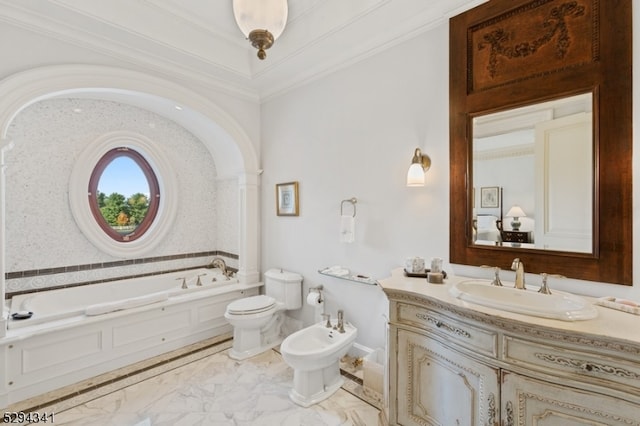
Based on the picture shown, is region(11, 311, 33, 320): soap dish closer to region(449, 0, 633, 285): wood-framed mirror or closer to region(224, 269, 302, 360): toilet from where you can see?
region(224, 269, 302, 360): toilet

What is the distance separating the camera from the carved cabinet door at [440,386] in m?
1.32

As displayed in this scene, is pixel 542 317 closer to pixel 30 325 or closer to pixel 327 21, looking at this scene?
pixel 327 21

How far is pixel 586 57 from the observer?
153 cm

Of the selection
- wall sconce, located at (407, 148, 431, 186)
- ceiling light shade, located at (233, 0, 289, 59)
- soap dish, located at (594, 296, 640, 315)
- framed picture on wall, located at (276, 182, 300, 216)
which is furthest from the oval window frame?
soap dish, located at (594, 296, 640, 315)

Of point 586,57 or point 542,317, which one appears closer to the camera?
point 542,317

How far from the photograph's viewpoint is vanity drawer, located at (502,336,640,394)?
3.37ft

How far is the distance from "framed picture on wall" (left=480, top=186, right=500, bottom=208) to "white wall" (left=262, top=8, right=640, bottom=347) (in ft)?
0.75

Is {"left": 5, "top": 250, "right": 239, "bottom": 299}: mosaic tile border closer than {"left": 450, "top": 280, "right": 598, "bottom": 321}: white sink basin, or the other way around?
{"left": 450, "top": 280, "right": 598, "bottom": 321}: white sink basin

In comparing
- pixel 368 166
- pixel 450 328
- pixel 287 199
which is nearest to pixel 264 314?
pixel 287 199

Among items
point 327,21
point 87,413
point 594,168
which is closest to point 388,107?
point 327,21

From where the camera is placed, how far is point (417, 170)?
2031mm

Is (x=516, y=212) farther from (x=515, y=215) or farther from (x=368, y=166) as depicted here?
(x=368, y=166)

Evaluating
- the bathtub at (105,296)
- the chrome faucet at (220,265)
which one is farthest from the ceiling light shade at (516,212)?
the chrome faucet at (220,265)

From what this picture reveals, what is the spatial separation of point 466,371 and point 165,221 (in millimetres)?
3476
